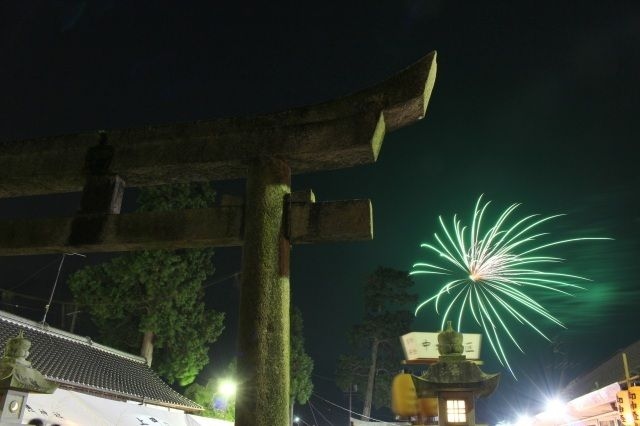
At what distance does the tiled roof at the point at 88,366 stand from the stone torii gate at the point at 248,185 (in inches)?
427

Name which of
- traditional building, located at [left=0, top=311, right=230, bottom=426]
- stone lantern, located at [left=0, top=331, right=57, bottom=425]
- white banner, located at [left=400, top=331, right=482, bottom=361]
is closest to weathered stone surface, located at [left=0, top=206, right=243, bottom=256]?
stone lantern, located at [left=0, top=331, right=57, bottom=425]

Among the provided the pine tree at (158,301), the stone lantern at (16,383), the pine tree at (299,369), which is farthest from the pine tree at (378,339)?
the stone lantern at (16,383)

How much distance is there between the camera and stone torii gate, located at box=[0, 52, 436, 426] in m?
4.52

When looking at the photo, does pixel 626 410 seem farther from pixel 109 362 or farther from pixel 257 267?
pixel 109 362

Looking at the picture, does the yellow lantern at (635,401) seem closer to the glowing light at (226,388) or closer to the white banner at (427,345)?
the white banner at (427,345)

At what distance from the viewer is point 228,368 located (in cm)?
2947

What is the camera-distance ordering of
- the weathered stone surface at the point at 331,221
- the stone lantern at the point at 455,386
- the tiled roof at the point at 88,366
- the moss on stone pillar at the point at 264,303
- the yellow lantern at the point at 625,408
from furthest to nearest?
1. the tiled roof at the point at 88,366
2. the stone lantern at the point at 455,386
3. the yellow lantern at the point at 625,408
4. the weathered stone surface at the point at 331,221
5. the moss on stone pillar at the point at 264,303

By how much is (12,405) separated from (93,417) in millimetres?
4968

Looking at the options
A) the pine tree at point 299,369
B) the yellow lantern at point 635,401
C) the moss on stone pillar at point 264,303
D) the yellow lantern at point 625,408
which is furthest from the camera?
the pine tree at point 299,369

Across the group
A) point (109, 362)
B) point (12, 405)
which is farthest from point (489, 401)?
point (12, 405)

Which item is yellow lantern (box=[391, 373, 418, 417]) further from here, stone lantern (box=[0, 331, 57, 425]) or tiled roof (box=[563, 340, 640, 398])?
tiled roof (box=[563, 340, 640, 398])

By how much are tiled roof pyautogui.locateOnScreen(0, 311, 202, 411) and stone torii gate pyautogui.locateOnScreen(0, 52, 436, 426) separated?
1085cm

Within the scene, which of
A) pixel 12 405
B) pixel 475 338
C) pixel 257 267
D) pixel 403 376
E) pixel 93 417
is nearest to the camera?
pixel 257 267

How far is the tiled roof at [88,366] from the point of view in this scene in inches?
615
